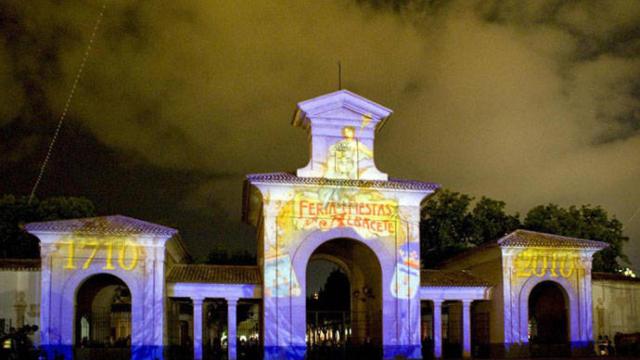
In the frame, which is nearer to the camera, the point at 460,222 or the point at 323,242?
the point at 323,242

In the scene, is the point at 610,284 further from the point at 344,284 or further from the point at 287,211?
the point at 344,284

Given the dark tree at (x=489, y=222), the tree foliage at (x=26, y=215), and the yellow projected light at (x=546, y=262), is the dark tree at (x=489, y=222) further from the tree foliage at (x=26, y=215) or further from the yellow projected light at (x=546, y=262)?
the tree foliage at (x=26, y=215)

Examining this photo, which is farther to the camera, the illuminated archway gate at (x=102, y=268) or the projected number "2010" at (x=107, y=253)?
the projected number "2010" at (x=107, y=253)

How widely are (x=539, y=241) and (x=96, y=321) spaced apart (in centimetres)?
2042

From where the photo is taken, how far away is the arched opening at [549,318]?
3516 cm

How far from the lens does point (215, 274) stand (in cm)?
3300

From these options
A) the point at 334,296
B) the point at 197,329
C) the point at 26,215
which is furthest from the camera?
the point at 334,296

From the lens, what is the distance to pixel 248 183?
106ft

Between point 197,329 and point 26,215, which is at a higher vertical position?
point 26,215

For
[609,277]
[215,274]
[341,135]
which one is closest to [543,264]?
[609,277]

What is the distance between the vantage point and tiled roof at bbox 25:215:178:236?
2997 centimetres

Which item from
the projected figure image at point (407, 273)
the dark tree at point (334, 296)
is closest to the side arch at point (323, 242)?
the projected figure image at point (407, 273)

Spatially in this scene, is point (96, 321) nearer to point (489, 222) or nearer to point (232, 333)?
point (232, 333)

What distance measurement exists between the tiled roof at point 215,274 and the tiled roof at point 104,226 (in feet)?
7.97
